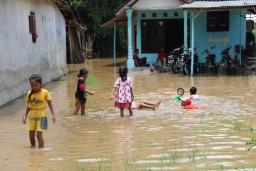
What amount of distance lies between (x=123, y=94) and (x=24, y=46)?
670cm

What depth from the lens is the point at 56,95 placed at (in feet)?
49.2

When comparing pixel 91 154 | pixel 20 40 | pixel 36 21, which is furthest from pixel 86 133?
pixel 36 21

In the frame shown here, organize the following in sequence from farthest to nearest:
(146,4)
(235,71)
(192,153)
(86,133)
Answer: (146,4)
(235,71)
(86,133)
(192,153)

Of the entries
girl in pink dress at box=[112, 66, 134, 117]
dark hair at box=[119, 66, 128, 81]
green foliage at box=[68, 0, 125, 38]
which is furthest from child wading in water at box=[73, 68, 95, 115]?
green foliage at box=[68, 0, 125, 38]

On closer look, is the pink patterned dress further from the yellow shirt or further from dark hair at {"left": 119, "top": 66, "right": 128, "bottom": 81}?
the yellow shirt

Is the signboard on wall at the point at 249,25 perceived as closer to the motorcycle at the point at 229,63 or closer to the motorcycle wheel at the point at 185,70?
the motorcycle at the point at 229,63

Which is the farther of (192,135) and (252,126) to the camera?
(252,126)

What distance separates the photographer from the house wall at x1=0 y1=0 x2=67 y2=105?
13.7 meters

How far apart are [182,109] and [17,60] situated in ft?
20.2

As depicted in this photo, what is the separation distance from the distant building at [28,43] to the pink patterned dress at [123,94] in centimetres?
386

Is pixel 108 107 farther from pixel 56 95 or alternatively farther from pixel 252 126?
pixel 252 126

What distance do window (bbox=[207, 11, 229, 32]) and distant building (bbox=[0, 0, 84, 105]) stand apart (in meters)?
7.19

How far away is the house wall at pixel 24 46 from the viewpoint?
13.7 meters

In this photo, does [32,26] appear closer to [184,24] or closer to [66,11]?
[184,24]
